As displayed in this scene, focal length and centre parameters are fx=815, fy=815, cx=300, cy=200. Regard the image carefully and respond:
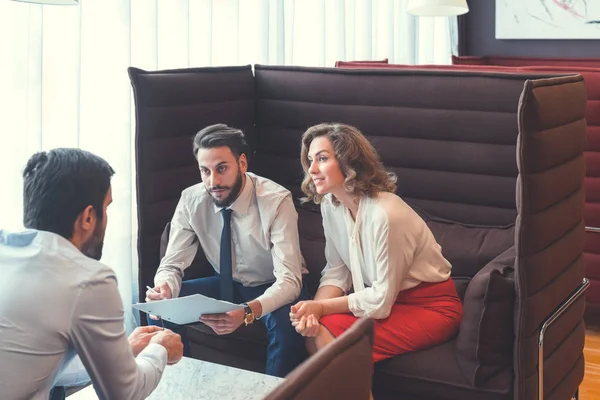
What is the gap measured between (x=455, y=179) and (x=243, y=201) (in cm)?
82

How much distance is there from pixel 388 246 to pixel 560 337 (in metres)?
0.72

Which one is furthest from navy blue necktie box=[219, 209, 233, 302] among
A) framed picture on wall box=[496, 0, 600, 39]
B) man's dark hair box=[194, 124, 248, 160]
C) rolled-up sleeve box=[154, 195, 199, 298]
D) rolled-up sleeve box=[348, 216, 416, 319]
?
framed picture on wall box=[496, 0, 600, 39]

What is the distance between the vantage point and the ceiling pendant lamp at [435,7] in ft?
16.5

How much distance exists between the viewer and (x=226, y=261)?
3070 millimetres

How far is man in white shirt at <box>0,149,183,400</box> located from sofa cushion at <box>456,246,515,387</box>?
1.17m

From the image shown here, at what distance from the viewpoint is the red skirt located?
271cm

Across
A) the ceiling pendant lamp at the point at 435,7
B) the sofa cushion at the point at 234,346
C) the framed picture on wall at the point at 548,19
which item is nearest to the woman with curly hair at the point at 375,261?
the sofa cushion at the point at 234,346

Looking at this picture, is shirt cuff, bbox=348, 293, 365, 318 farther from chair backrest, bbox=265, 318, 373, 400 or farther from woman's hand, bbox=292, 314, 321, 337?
chair backrest, bbox=265, 318, 373, 400

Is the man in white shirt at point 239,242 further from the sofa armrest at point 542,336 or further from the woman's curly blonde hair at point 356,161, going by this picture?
the sofa armrest at point 542,336

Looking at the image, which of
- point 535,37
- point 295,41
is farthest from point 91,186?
point 535,37

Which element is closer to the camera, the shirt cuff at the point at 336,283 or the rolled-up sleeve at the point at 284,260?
the rolled-up sleeve at the point at 284,260

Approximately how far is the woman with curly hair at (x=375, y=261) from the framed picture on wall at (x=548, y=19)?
4.02 metres

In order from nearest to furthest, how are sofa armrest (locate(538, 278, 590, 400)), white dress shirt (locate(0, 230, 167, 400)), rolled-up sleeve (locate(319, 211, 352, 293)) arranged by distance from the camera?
1. white dress shirt (locate(0, 230, 167, 400))
2. sofa armrest (locate(538, 278, 590, 400))
3. rolled-up sleeve (locate(319, 211, 352, 293))

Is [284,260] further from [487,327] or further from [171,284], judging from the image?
[487,327]
